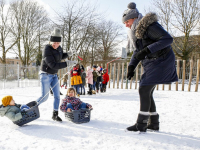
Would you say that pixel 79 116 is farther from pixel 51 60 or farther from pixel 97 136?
pixel 51 60

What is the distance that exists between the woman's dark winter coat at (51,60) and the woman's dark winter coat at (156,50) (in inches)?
58.7

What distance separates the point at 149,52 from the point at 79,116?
1.69 metres

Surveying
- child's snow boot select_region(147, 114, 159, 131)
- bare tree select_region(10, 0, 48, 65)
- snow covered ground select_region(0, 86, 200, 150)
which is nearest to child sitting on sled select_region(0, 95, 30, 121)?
snow covered ground select_region(0, 86, 200, 150)

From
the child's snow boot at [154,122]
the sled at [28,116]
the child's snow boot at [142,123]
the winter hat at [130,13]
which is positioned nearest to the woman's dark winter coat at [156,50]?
the winter hat at [130,13]

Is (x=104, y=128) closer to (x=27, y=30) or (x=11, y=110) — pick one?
(x=11, y=110)

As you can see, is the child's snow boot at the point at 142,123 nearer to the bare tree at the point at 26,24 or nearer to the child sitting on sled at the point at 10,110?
the child sitting on sled at the point at 10,110

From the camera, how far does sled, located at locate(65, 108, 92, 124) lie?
3186 millimetres

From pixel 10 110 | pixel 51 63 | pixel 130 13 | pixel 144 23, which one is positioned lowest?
pixel 10 110

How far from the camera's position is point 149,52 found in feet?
7.66

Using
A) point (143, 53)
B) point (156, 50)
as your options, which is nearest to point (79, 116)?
point (143, 53)

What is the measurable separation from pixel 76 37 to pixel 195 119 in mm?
10991

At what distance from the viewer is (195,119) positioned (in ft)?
11.4

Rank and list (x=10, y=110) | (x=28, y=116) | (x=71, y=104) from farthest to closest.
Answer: (x=71, y=104), (x=28, y=116), (x=10, y=110)

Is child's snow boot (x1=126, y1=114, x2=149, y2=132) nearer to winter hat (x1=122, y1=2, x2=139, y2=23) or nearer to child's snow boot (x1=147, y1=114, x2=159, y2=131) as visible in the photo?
child's snow boot (x1=147, y1=114, x2=159, y2=131)
